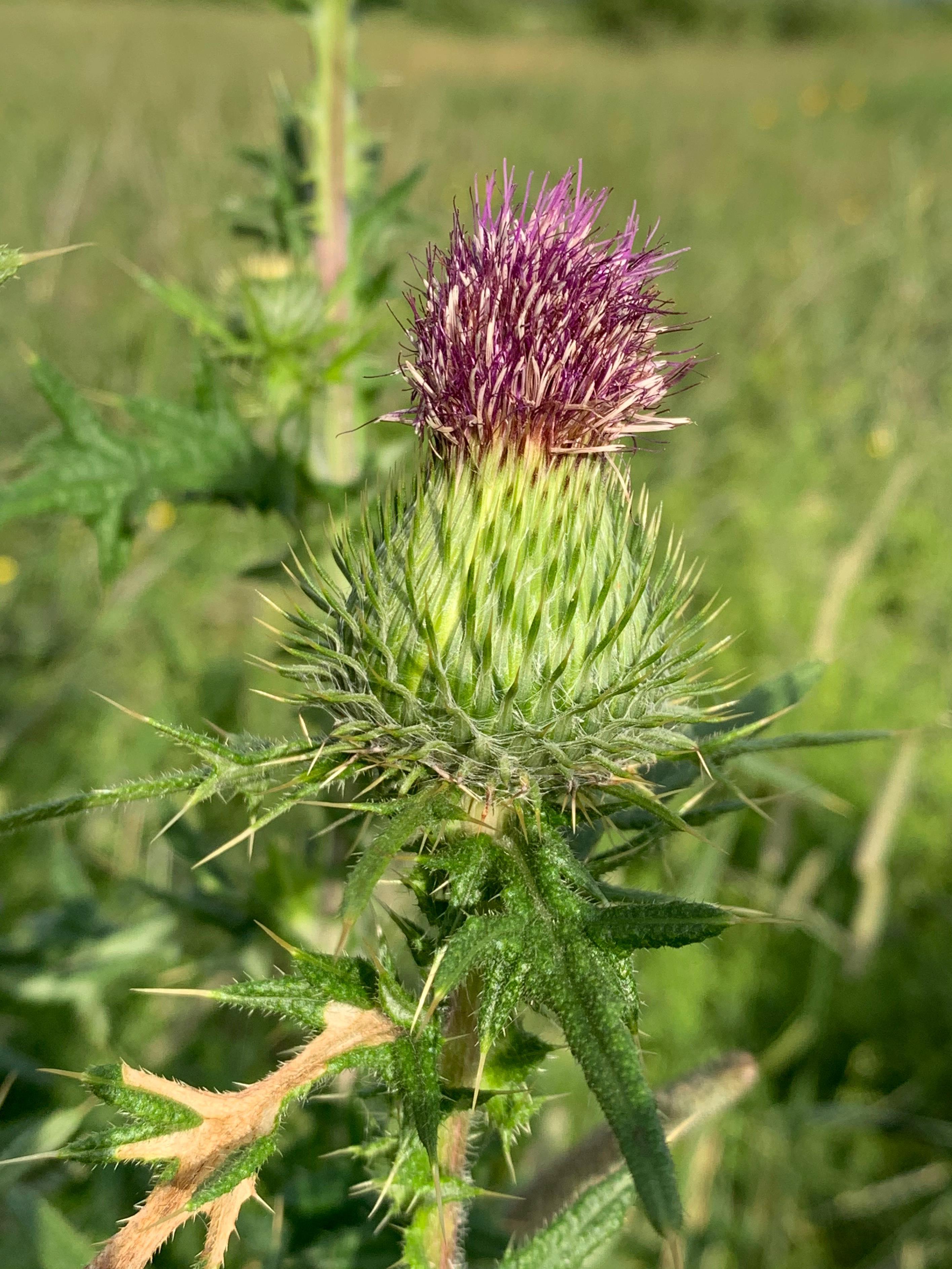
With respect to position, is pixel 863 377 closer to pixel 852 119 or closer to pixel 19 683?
pixel 19 683

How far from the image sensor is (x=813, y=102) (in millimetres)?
19000

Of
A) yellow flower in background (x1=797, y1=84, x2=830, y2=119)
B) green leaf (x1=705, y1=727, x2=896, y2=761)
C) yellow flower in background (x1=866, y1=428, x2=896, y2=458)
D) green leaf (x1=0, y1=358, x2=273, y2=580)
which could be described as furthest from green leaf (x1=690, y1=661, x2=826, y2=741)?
yellow flower in background (x1=797, y1=84, x2=830, y2=119)

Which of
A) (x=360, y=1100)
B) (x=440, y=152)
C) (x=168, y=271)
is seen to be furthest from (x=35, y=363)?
(x=440, y=152)

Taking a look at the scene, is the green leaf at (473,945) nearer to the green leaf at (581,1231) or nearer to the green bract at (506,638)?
the green bract at (506,638)

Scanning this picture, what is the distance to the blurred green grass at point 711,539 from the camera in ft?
12.6

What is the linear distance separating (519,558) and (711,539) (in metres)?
5.08

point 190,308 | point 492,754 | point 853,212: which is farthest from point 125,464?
point 853,212

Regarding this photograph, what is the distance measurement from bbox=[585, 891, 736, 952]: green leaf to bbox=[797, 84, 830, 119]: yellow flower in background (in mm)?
19721

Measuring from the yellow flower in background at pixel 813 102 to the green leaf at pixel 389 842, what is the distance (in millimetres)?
19597

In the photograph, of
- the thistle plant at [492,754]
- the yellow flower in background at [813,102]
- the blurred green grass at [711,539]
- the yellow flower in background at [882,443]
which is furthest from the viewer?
the yellow flower in background at [813,102]

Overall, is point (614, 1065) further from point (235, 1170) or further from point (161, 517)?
point (161, 517)

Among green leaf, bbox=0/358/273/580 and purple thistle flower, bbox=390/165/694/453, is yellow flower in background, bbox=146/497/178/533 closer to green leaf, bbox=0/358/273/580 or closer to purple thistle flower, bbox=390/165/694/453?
green leaf, bbox=0/358/273/580

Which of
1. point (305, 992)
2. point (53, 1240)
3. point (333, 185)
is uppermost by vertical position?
point (333, 185)

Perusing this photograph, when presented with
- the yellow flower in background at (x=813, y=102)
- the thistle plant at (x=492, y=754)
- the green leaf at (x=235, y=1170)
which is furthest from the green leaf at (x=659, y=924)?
the yellow flower in background at (x=813, y=102)
